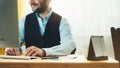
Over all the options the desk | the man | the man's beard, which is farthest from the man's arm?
the desk

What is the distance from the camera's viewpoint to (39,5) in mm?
2896

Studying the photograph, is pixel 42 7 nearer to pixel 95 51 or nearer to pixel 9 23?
pixel 9 23

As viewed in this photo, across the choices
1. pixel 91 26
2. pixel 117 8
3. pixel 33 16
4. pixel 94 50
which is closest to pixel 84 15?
pixel 91 26

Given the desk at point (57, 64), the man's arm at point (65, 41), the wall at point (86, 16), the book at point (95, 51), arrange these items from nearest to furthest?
the desk at point (57, 64)
the book at point (95, 51)
the man's arm at point (65, 41)
the wall at point (86, 16)

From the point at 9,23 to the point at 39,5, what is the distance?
4.10 ft

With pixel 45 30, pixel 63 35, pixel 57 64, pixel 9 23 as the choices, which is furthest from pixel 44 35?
pixel 57 64

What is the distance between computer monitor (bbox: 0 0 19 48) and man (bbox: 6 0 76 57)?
1123 millimetres

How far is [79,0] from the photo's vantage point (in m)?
2.93

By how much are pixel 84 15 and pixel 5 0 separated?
4.72 ft

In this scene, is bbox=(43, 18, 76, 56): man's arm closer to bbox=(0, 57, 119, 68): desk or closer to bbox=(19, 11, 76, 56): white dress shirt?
bbox=(19, 11, 76, 56): white dress shirt

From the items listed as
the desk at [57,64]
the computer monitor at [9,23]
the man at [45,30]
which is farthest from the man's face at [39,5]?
the desk at [57,64]

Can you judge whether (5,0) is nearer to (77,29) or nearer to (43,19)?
(43,19)

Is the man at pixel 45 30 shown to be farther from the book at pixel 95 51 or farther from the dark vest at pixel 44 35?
the book at pixel 95 51

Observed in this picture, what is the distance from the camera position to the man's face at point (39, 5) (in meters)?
2.90
